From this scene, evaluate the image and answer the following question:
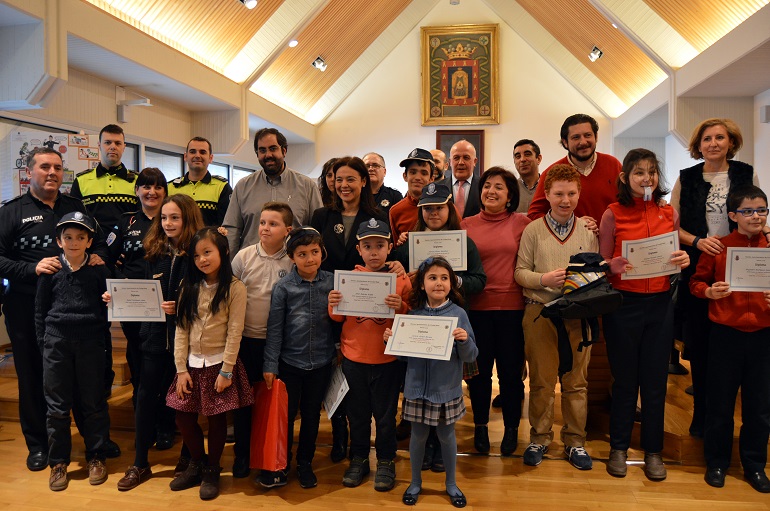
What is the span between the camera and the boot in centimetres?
284

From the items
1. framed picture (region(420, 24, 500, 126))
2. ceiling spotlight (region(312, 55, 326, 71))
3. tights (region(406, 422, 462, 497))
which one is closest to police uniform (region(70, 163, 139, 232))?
tights (region(406, 422, 462, 497))

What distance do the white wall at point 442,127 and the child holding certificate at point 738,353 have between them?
735 centimetres

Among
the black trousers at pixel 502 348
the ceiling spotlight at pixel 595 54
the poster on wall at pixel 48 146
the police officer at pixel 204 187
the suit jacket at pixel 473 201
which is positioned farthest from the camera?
the ceiling spotlight at pixel 595 54

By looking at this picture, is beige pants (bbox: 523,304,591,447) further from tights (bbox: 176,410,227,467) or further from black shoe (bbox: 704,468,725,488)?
tights (bbox: 176,410,227,467)

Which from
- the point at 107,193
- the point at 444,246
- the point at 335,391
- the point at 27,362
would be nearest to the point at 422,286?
the point at 444,246

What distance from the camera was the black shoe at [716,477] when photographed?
293 cm

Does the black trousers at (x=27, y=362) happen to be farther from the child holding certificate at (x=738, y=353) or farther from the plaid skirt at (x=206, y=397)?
the child holding certificate at (x=738, y=353)

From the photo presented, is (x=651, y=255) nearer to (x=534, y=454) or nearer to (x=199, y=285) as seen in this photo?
(x=534, y=454)

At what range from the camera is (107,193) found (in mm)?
3844

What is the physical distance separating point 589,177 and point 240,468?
2.59 metres

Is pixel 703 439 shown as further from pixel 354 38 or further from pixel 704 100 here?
pixel 354 38

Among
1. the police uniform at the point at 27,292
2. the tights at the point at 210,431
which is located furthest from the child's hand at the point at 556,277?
the police uniform at the point at 27,292

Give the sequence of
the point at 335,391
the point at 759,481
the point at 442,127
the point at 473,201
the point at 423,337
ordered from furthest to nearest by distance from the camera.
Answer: the point at 442,127
the point at 473,201
the point at 335,391
the point at 759,481
the point at 423,337

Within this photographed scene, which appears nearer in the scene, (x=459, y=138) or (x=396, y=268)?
(x=396, y=268)
